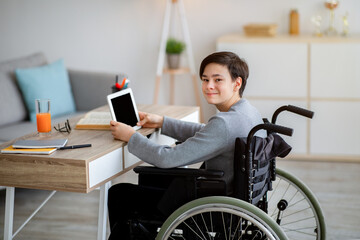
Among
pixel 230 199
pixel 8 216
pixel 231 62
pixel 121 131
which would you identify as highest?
pixel 231 62

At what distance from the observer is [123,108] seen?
2.78 meters

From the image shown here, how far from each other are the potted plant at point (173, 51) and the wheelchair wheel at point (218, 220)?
112 inches

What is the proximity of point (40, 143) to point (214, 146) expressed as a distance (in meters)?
0.75

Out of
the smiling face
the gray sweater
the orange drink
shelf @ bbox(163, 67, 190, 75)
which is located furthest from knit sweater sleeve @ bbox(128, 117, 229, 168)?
shelf @ bbox(163, 67, 190, 75)

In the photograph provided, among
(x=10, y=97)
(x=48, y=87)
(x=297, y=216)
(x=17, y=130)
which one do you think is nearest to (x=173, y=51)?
(x=48, y=87)

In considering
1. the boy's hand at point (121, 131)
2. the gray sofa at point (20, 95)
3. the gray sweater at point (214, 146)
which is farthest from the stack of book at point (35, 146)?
the gray sofa at point (20, 95)

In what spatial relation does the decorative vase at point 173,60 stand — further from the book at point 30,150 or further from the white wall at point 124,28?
the book at point 30,150

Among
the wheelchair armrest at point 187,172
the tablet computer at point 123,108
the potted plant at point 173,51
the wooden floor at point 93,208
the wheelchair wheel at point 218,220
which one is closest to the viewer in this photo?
the wheelchair wheel at point 218,220

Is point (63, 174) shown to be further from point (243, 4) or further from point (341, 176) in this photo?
point (243, 4)

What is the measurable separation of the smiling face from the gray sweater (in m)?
0.08

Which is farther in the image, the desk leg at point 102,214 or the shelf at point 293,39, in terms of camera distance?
the shelf at point 293,39

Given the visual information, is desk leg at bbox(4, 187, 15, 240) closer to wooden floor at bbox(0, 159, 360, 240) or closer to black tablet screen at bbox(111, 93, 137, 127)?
wooden floor at bbox(0, 159, 360, 240)

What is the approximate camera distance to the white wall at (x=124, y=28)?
5090 millimetres

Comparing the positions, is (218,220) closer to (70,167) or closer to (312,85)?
(70,167)
